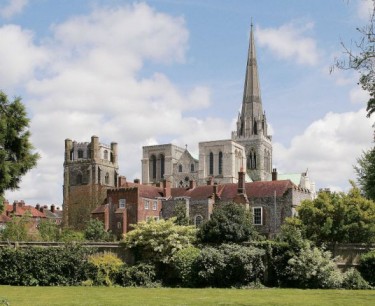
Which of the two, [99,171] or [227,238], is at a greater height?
[99,171]

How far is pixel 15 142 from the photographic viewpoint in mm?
31594

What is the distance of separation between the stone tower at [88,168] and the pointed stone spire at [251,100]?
3120 centimetres

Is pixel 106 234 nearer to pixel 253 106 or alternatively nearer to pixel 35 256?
pixel 35 256

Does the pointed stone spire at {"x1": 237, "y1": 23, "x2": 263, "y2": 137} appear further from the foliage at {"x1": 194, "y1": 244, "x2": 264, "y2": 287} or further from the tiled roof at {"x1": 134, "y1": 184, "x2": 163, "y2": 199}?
the foliage at {"x1": 194, "y1": 244, "x2": 264, "y2": 287}

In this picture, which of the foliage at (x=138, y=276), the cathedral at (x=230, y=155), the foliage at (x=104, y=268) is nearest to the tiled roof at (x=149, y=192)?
the cathedral at (x=230, y=155)

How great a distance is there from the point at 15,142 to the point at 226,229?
12.3 meters

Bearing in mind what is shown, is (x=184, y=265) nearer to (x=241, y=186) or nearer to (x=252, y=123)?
(x=241, y=186)

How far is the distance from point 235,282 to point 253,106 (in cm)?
9806

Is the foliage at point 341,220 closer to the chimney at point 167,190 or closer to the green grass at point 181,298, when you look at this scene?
the green grass at point 181,298

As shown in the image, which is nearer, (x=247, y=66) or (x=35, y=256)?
(x=35, y=256)

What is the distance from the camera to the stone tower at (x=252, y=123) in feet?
406

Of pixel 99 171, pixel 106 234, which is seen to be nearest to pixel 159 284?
pixel 106 234

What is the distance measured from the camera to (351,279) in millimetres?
30094

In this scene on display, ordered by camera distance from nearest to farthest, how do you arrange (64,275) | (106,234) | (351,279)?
(351,279)
(64,275)
(106,234)
